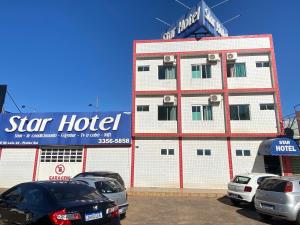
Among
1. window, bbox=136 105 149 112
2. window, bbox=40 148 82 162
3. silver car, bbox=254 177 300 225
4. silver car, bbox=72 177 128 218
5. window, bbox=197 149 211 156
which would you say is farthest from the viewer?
window, bbox=136 105 149 112

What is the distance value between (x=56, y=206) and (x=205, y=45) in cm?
1906

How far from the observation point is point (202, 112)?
20.7 m

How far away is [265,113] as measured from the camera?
784 inches

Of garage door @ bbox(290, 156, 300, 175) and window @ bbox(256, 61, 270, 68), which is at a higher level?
window @ bbox(256, 61, 270, 68)

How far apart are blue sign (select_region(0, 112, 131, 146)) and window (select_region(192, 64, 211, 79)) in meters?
6.12

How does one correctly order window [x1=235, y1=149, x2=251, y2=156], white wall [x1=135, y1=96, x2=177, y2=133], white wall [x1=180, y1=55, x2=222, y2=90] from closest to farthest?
window [x1=235, y1=149, x2=251, y2=156] → white wall [x1=135, y1=96, x2=177, y2=133] → white wall [x1=180, y1=55, x2=222, y2=90]

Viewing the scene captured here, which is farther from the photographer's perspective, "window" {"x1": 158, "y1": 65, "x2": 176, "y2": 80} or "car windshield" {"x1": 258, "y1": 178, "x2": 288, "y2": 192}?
"window" {"x1": 158, "y1": 65, "x2": 176, "y2": 80}

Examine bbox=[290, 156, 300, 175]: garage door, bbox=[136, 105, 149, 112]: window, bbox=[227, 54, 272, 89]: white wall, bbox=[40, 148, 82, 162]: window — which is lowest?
bbox=[290, 156, 300, 175]: garage door

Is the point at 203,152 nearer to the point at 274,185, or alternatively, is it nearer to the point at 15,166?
the point at 274,185

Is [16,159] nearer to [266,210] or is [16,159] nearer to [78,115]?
[78,115]

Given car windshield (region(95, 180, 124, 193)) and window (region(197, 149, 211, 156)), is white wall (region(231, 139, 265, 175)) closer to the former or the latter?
window (region(197, 149, 211, 156))

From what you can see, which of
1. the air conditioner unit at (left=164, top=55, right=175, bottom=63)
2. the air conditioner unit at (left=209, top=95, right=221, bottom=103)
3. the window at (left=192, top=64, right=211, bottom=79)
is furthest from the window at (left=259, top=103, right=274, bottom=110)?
the air conditioner unit at (left=164, top=55, right=175, bottom=63)

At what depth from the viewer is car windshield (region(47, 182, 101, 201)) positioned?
231 inches

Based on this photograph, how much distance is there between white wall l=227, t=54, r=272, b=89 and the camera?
20.5 metres
